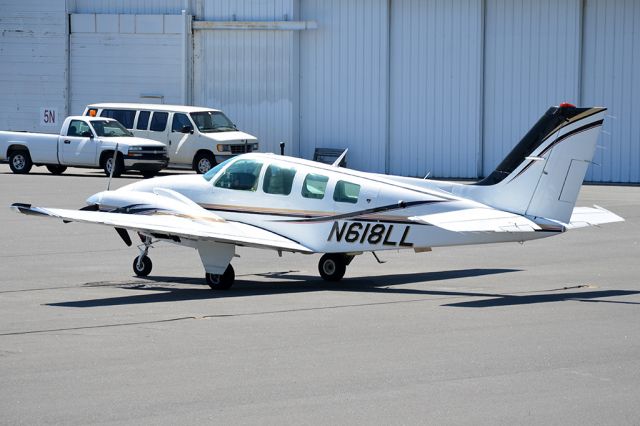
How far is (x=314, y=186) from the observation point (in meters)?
16.1

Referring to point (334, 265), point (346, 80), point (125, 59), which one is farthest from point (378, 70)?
point (334, 265)

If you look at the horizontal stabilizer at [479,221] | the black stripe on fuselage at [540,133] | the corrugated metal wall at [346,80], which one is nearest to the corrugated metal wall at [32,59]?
the corrugated metal wall at [346,80]

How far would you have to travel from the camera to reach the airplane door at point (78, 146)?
33594 mm

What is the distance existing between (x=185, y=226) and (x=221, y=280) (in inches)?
35.3

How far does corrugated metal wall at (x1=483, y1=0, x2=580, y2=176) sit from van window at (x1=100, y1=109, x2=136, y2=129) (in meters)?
11.4

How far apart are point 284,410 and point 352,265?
9.70 m

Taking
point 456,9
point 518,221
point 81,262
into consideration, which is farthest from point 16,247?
point 456,9

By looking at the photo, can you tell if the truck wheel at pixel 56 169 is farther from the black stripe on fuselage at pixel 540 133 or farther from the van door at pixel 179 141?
the black stripe on fuselage at pixel 540 133

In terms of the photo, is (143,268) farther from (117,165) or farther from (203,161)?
(203,161)

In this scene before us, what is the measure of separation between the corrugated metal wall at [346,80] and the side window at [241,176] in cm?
2181

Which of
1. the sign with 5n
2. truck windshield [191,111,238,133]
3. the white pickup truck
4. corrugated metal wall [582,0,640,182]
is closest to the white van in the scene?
truck windshield [191,111,238,133]

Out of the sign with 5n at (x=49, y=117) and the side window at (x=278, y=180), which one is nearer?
the side window at (x=278, y=180)

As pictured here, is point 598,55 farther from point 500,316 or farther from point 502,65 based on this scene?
point 500,316

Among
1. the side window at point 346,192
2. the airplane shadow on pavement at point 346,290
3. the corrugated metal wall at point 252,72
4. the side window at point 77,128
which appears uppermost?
the corrugated metal wall at point 252,72
